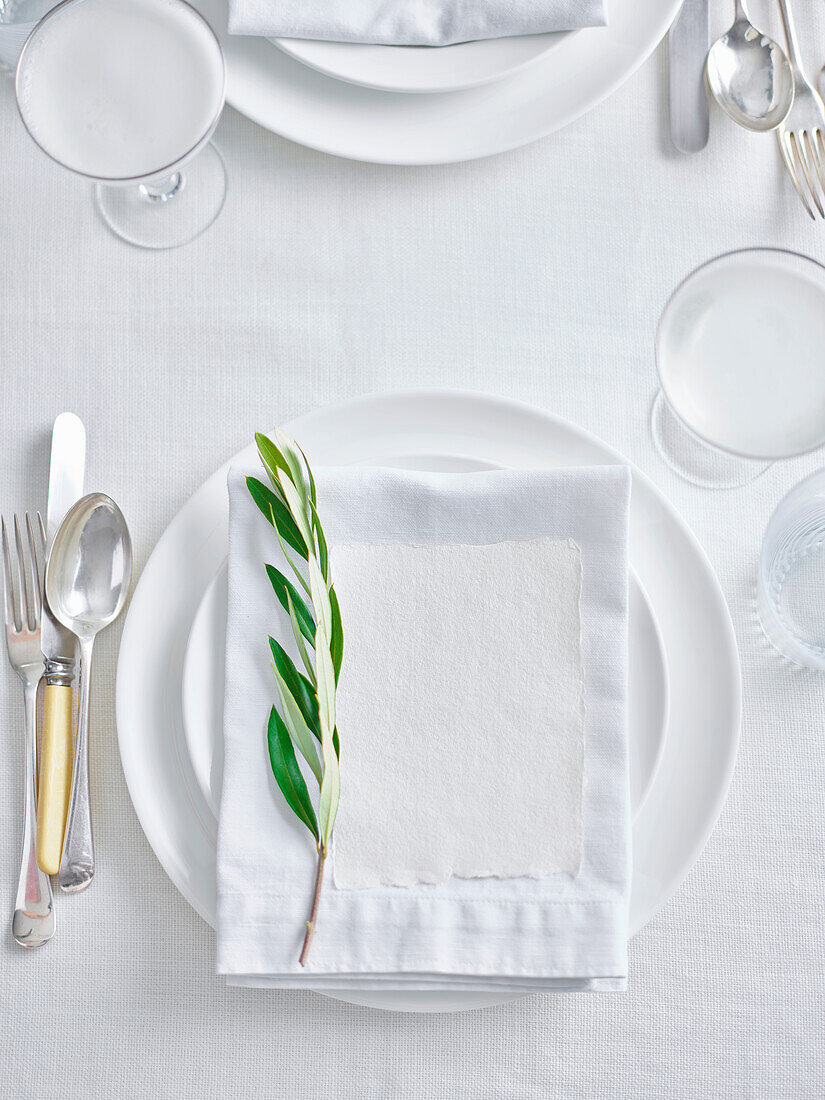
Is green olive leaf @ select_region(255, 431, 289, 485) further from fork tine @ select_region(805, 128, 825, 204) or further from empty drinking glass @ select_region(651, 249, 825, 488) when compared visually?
fork tine @ select_region(805, 128, 825, 204)

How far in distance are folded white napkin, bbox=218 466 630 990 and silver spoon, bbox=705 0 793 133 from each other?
1.11ft

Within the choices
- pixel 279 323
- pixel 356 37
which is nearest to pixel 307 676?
pixel 279 323

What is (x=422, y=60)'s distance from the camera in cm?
69

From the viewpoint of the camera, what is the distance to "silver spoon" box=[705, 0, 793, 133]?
2.41 feet

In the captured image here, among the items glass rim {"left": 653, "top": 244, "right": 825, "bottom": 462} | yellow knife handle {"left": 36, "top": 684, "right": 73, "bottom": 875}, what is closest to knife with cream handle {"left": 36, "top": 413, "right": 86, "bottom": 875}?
yellow knife handle {"left": 36, "top": 684, "right": 73, "bottom": 875}

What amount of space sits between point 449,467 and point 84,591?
0.28m

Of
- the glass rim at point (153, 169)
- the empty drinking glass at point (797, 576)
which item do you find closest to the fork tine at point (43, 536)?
the glass rim at point (153, 169)

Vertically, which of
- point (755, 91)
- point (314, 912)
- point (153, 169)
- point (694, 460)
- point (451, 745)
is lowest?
point (314, 912)

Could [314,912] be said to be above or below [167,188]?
below

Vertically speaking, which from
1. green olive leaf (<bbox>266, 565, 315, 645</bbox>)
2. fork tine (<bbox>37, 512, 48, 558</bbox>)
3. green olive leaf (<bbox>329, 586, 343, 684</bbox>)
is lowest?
green olive leaf (<bbox>329, 586, 343, 684</bbox>)

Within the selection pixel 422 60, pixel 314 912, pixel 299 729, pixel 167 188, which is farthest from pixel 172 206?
pixel 314 912

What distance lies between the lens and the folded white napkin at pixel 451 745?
0.60m

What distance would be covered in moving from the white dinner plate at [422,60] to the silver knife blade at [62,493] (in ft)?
1.06

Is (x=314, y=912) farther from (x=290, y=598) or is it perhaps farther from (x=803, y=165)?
(x=803, y=165)
